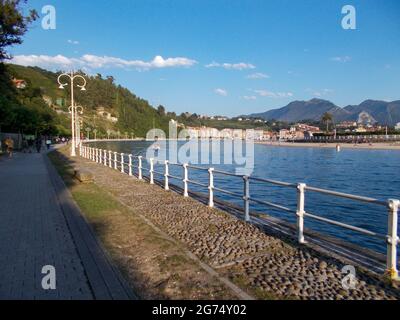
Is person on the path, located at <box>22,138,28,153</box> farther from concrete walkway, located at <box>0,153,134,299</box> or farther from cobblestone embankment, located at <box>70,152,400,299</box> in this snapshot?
cobblestone embankment, located at <box>70,152,400,299</box>

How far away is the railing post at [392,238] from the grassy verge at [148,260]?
2.35 m

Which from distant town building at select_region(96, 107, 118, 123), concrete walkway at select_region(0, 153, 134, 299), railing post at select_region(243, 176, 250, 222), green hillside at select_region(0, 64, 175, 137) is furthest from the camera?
distant town building at select_region(96, 107, 118, 123)

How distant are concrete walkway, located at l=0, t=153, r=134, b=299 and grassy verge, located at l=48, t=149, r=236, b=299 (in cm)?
25

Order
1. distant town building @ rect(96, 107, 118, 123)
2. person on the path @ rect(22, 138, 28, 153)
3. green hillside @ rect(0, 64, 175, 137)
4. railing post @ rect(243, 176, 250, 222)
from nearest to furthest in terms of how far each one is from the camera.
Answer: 1. railing post @ rect(243, 176, 250, 222)
2. person on the path @ rect(22, 138, 28, 153)
3. green hillside @ rect(0, 64, 175, 137)
4. distant town building @ rect(96, 107, 118, 123)

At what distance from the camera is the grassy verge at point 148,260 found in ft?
15.7

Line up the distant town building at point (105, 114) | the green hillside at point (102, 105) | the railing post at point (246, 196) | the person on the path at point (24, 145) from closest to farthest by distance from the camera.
A: the railing post at point (246, 196) → the person on the path at point (24, 145) → the green hillside at point (102, 105) → the distant town building at point (105, 114)

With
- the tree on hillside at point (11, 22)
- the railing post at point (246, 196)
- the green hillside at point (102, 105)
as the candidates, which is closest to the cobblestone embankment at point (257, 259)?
the railing post at point (246, 196)

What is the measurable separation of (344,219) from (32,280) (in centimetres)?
1096

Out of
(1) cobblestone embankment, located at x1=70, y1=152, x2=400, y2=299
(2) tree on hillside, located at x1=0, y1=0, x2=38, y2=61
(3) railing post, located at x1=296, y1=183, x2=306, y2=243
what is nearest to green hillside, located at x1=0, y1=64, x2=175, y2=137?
(2) tree on hillside, located at x1=0, y1=0, x2=38, y2=61

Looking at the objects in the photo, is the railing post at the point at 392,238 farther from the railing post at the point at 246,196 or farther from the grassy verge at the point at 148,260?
the railing post at the point at 246,196

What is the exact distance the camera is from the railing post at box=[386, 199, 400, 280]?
17.1 feet

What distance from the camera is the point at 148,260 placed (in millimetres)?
5957

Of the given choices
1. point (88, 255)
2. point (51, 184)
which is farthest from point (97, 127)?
point (88, 255)

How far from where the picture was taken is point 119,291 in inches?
184
